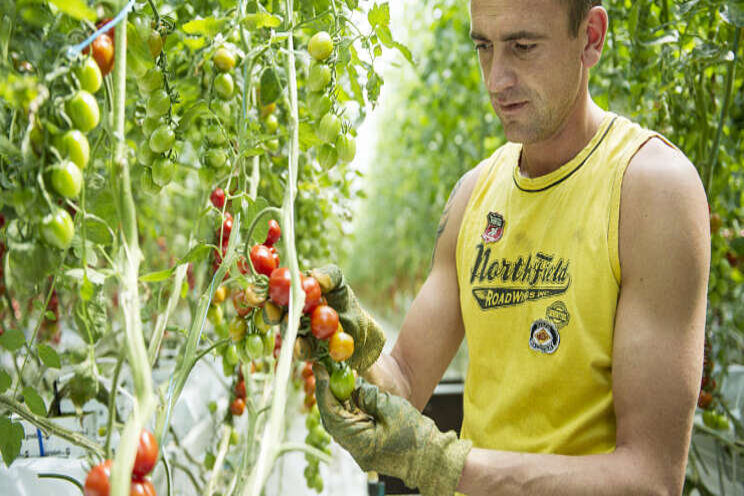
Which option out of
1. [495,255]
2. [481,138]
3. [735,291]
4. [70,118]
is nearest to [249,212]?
[70,118]

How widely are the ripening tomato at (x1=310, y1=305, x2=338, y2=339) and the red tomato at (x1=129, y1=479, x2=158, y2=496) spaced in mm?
236

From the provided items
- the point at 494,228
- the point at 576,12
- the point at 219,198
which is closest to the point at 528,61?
the point at 576,12

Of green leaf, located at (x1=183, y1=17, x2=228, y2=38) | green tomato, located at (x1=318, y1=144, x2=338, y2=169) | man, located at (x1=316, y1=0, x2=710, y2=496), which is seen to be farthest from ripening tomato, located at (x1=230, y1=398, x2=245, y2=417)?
green leaf, located at (x1=183, y1=17, x2=228, y2=38)

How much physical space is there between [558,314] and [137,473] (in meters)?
0.69

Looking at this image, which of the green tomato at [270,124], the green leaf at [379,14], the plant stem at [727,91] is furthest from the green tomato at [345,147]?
the plant stem at [727,91]

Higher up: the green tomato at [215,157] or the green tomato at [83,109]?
the green tomato at [83,109]

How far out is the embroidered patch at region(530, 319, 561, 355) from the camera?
959 millimetres

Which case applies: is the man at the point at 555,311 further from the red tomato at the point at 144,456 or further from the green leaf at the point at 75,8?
the green leaf at the point at 75,8

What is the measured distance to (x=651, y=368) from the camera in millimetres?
830

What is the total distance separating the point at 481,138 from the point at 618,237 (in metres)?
1.97

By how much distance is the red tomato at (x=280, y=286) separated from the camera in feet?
2.00

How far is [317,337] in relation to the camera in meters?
0.66

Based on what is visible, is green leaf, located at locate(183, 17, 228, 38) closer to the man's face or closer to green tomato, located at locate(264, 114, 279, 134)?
green tomato, located at locate(264, 114, 279, 134)

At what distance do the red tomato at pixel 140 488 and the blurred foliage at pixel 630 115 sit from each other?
796 millimetres
